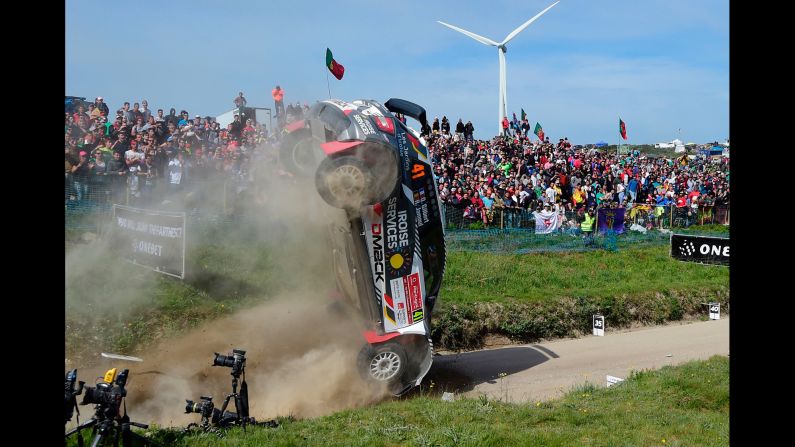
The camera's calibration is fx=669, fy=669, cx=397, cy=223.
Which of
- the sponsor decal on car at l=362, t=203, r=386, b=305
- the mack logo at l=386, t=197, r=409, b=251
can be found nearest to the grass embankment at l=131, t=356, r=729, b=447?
the sponsor decal on car at l=362, t=203, r=386, b=305

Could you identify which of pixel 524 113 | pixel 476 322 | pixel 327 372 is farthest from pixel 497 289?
pixel 524 113

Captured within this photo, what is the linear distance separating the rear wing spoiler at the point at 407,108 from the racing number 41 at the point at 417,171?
58 cm

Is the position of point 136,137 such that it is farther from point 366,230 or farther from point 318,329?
point 366,230

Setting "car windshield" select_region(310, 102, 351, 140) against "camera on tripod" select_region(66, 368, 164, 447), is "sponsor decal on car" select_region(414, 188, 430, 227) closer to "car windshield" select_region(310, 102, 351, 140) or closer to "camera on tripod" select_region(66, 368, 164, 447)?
"car windshield" select_region(310, 102, 351, 140)

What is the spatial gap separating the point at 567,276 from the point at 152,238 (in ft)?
38.0

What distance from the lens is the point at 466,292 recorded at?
15859 millimetres

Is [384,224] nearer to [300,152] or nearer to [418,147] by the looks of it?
[418,147]

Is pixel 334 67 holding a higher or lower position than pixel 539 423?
higher

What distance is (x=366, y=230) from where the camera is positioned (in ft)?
30.6

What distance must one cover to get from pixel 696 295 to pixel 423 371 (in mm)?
11429

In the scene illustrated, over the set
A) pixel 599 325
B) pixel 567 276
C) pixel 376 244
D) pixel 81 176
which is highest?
pixel 81 176

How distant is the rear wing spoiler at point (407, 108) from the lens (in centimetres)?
977

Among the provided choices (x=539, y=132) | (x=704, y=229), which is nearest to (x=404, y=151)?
(x=704, y=229)

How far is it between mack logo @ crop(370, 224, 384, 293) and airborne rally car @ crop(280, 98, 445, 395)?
14 mm
